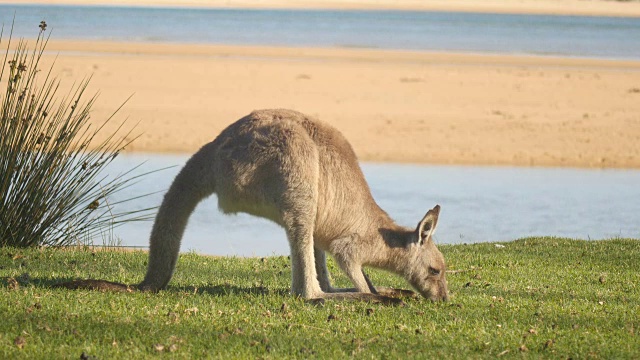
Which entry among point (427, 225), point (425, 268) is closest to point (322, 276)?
point (425, 268)

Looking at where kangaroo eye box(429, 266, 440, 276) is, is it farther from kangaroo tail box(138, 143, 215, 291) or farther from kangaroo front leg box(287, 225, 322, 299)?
kangaroo tail box(138, 143, 215, 291)

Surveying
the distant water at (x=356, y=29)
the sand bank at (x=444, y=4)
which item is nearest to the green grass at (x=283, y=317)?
the distant water at (x=356, y=29)

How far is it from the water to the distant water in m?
21.1

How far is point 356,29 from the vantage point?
50.5m

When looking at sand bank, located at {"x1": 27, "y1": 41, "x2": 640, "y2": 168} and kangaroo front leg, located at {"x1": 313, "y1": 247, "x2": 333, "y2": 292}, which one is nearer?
kangaroo front leg, located at {"x1": 313, "y1": 247, "x2": 333, "y2": 292}

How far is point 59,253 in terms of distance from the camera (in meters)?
7.96

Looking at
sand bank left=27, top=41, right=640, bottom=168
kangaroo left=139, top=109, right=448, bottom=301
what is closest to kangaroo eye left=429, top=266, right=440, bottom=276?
kangaroo left=139, top=109, right=448, bottom=301

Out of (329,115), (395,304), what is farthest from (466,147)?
(395,304)

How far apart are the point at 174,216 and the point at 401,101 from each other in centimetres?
1494

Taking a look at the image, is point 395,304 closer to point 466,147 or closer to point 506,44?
point 466,147

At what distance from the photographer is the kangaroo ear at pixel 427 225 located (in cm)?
623

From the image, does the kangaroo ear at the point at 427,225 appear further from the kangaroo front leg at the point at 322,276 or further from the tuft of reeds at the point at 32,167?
the tuft of reeds at the point at 32,167

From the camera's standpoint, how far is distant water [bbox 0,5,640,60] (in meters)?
38.8

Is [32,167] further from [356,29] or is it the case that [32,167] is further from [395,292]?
[356,29]
